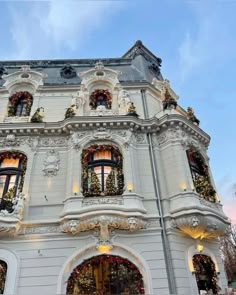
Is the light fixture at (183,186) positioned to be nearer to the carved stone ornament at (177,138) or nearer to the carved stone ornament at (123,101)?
the carved stone ornament at (177,138)

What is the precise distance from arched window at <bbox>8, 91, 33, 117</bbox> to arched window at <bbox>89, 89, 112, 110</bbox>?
422cm

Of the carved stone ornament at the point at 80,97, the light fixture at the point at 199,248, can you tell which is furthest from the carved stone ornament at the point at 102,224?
the carved stone ornament at the point at 80,97

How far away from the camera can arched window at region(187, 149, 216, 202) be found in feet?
46.0

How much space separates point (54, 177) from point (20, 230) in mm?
3159

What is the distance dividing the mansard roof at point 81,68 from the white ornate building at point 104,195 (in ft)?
4.89

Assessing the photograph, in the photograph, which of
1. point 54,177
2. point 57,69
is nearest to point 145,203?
point 54,177

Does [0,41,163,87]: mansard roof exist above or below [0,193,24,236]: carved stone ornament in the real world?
above

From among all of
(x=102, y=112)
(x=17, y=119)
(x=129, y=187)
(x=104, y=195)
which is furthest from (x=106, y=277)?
(x=17, y=119)

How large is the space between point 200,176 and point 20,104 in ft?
42.0

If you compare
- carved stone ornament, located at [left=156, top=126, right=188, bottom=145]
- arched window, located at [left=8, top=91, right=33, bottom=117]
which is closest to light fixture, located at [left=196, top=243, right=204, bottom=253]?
carved stone ornament, located at [left=156, top=126, right=188, bottom=145]

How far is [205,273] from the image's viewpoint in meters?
12.6

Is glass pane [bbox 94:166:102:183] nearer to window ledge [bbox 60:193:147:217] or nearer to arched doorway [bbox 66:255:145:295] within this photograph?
window ledge [bbox 60:193:147:217]

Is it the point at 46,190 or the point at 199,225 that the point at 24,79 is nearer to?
the point at 46,190

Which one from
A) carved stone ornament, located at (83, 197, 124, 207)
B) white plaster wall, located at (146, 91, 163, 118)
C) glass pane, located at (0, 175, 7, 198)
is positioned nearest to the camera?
carved stone ornament, located at (83, 197, 124, 207)
